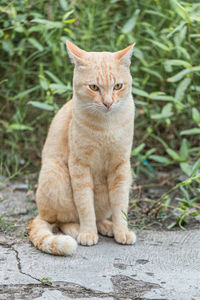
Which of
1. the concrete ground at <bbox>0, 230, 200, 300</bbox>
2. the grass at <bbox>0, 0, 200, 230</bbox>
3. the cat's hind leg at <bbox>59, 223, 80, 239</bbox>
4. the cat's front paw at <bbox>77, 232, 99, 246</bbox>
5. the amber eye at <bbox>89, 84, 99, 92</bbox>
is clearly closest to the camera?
the concrete ground at <bbox>0, 230, 200, 300</bbox>

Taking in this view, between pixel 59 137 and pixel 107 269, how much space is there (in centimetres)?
107

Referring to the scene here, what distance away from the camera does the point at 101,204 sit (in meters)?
3.14

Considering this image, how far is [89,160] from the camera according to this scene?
2.90m

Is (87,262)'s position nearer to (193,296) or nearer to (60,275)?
(60,275)

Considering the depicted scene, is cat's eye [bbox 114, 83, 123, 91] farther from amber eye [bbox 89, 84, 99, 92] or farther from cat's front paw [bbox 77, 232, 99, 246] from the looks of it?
cat's front paw [bbox 77, 232, 99, 246]

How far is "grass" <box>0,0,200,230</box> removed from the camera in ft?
13.5

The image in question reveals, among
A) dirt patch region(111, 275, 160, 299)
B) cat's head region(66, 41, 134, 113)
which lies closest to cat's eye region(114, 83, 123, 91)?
cat's head region(66, 41, 134, 113)

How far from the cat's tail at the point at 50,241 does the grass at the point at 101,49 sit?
4.16ft

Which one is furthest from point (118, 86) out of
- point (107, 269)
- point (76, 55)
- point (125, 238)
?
point (107, 269)

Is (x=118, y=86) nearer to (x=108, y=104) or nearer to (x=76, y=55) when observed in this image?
(x=108, y=104)

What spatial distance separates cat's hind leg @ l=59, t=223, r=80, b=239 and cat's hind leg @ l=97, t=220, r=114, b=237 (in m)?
0.17

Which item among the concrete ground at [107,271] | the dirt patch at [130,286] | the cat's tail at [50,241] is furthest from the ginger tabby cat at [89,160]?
the dirt patch at [130,286]

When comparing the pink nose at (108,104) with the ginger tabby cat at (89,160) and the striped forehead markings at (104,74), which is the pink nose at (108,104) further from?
the striped forehead markings at (104,74)

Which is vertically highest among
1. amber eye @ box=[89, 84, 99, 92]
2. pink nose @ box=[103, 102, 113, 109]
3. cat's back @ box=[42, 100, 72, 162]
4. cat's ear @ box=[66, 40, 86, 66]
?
cat's ear @ box=[66, 40, 86, 66]
